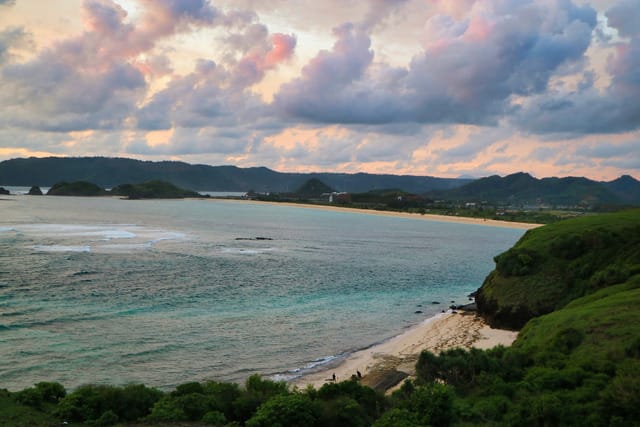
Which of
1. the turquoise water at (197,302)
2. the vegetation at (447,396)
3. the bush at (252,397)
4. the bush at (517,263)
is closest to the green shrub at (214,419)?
the vegetation at (447,396)

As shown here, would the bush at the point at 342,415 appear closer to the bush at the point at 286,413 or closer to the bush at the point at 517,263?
the bush at the point at 286,413

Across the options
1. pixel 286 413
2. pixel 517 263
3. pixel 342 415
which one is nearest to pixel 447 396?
pixel 342 415

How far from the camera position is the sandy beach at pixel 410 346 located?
3120 cm

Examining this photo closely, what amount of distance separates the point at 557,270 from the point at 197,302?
35.3 meters

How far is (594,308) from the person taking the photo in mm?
31641

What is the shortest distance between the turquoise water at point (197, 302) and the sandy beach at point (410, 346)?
163 centimetres

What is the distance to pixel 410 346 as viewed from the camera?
3909 cm

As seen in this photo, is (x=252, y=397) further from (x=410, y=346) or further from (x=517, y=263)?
(x=517, y=263)

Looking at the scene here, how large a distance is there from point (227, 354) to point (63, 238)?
7439 cm

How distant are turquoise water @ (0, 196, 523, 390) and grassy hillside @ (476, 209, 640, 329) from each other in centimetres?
813

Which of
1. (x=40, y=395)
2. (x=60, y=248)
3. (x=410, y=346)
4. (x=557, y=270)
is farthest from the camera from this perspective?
(x=60, y=248)

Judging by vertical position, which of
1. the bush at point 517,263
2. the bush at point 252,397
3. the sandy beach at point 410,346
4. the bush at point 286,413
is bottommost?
the sandy beach at point 410,346

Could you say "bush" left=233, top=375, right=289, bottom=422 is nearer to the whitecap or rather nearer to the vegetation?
the vegetation

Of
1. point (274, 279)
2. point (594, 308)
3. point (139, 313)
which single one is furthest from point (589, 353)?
point (274, 279)
